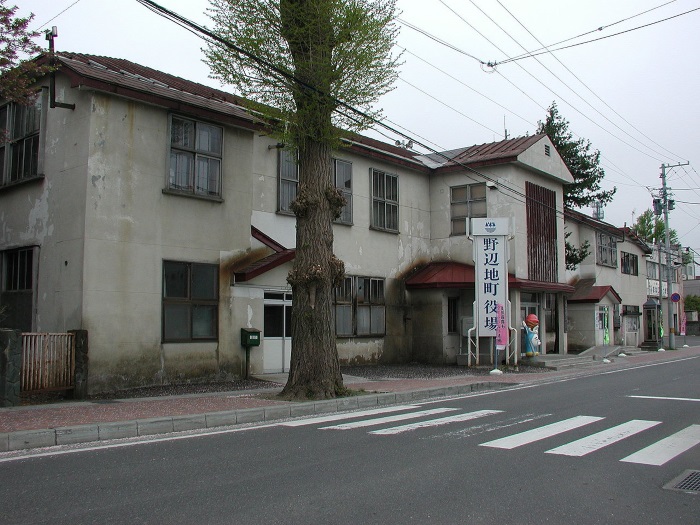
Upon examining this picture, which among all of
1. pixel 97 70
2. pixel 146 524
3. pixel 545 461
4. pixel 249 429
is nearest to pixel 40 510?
pixel 146 524

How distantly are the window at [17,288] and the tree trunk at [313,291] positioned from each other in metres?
6.35

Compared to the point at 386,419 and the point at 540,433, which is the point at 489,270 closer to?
the point at 386,419

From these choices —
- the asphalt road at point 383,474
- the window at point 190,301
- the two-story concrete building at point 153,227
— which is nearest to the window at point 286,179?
the two-story concrete building at point 153,227

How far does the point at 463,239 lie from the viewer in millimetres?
24078

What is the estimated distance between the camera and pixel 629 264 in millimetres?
39844

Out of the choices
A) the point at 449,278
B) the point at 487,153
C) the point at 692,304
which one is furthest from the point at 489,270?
the point at 692,304

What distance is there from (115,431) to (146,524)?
4.38 metres

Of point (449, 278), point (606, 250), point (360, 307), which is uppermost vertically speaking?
point (606, 250)

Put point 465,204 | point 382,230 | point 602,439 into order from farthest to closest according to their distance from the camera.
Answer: point 465,204
point 382,230
point 602,439

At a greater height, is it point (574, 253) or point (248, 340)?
point (574, 253)

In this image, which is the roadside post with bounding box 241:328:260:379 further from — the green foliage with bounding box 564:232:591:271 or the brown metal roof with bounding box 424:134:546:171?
the green foliage with bounding box 564:232:591:271

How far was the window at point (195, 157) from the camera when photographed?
1525 centimetres

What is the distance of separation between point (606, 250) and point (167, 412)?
3145cm

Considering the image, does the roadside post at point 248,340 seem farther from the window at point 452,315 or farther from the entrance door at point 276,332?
the window at point 452,315
